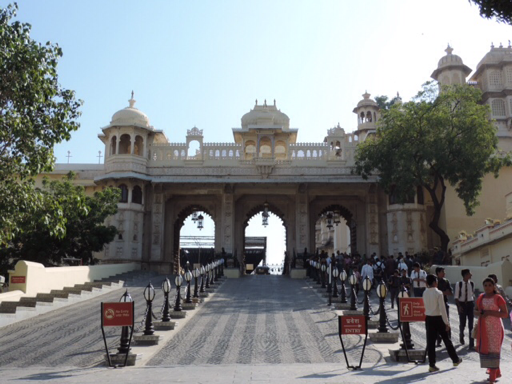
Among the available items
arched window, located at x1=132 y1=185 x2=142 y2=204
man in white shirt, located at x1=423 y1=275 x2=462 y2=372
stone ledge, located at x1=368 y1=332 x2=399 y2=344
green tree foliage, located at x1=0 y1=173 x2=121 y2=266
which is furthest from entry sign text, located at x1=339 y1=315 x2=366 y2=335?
Result: arched window, located at x1=132 y1=185 x2=142 y2=204

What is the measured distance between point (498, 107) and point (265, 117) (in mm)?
15851

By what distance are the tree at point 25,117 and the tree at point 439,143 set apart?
15.5 meters

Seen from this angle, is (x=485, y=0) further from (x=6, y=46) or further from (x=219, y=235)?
(x=219, y=235)

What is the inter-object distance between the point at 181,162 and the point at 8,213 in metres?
18.2

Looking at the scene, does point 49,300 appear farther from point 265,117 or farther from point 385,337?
point 265,117

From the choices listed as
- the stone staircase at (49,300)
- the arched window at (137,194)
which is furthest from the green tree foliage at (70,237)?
the arched window at (137,194)

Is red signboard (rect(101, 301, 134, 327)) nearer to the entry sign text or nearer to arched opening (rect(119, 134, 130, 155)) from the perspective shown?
the entry sign text

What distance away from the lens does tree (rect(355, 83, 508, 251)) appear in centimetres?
2236

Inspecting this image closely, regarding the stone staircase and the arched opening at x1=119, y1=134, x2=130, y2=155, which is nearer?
the stone staircase

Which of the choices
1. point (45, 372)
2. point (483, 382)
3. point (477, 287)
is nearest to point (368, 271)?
point (477, 287)

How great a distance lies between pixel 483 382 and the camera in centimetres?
668

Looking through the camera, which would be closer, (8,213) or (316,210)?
(8,213)

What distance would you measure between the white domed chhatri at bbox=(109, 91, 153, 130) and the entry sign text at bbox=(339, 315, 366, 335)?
77.2 feet

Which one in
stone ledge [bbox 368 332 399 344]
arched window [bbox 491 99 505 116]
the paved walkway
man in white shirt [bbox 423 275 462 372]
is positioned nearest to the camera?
the paved walkway
